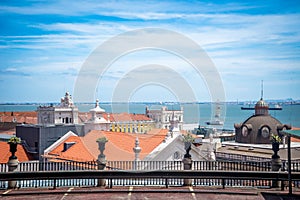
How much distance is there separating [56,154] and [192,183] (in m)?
26.9

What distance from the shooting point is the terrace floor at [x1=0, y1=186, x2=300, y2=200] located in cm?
1504

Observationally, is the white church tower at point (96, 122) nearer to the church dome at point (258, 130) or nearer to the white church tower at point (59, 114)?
the white church tower at point (59, 114)

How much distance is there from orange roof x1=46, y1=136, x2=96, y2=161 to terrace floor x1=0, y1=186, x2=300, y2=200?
2149cm

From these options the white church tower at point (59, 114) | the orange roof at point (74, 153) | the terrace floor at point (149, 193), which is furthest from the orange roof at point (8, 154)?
the terrace floor at point (149, 193)

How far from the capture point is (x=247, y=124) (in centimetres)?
5188

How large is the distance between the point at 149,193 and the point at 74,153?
2533cm

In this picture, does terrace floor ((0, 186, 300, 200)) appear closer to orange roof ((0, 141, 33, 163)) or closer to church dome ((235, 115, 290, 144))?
orange roof ((0, 141, 33, 163))

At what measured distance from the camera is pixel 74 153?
131 feet

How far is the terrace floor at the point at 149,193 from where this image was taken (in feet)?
49.3

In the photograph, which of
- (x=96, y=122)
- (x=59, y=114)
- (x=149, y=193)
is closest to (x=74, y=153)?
(x=96, y=122)

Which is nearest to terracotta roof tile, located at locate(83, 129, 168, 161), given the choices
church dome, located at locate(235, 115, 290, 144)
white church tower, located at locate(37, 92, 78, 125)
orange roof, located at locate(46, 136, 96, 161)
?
orange roof, located at locate(46, 136, 96, 161)

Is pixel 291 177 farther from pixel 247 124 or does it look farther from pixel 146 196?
pixel 247 124

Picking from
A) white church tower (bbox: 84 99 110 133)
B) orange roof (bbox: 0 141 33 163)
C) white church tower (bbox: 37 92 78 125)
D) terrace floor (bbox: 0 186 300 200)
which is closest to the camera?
terrace floor (bbox: 0 186 300 200)

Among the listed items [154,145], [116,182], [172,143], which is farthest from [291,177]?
[154,145]
